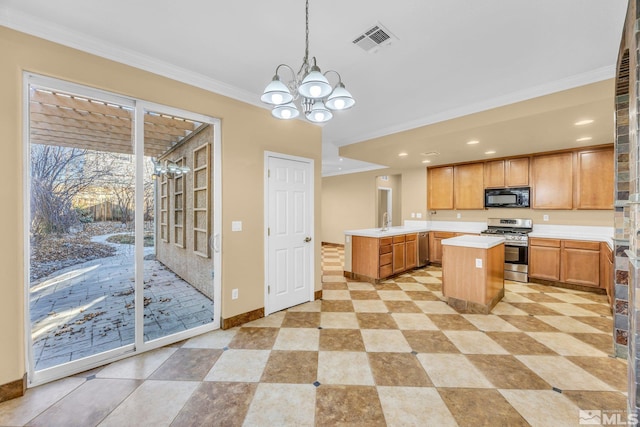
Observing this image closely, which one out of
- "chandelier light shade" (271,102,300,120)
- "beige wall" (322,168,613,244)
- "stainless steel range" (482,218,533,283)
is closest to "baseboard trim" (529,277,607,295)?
"stainless steel range" (482,218,533,283)

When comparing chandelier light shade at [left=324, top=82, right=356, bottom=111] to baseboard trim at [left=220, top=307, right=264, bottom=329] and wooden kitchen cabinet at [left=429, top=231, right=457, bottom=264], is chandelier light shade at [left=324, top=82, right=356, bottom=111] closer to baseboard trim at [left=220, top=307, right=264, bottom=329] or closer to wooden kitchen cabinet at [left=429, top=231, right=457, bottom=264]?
baseboard trim at [left=220, top=307, right=264, bottom=329]

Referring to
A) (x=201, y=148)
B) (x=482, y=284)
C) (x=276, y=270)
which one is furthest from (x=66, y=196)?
(x=482, y=284)

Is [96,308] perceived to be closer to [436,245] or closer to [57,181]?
[57,181]

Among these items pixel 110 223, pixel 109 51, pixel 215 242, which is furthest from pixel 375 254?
pixel 109 51

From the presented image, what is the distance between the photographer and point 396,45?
2205 mm

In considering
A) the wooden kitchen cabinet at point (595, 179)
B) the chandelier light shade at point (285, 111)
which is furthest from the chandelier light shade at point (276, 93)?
the wooden kitchen cabinet at point (595, 179)

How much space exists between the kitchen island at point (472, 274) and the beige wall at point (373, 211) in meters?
2.14

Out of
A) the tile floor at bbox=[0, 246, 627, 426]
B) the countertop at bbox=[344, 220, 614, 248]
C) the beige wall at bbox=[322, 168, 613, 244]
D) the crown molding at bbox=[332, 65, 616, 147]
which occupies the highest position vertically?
the crown molding at bbox=[332, 65, 616, 147]

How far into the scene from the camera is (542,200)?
15.9 ft

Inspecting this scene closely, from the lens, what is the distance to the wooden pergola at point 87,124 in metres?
2.08

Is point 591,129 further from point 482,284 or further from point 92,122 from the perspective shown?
point 92,122

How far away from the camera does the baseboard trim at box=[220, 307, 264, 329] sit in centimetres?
292

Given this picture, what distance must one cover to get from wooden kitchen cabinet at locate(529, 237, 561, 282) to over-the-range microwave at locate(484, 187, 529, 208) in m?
0.73

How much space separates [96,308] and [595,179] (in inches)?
278
